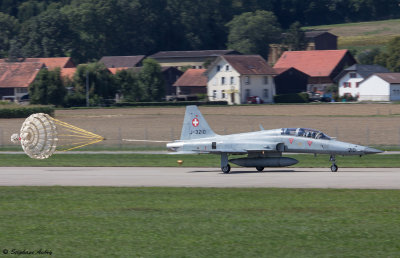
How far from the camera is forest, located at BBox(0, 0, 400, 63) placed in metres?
163

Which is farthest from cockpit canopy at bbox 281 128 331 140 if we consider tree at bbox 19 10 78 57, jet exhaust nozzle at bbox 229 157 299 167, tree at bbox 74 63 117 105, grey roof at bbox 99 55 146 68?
tree at bbox 19 10 78 57

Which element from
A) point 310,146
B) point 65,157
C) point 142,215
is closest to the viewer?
point 142,215

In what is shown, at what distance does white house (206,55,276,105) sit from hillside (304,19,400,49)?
5734 cm

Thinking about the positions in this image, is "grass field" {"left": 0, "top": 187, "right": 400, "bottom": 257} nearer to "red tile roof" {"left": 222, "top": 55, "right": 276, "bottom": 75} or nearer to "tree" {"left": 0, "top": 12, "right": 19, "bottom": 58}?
"red tile roof" {"left": 222, "top": 55, "right": 276, "bottom": 75}

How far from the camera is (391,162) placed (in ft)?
113

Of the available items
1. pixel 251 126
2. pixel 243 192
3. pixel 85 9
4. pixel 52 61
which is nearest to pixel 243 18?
pixel 85 9

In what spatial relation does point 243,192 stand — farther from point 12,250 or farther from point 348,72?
point 348,72

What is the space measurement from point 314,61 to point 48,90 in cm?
6081

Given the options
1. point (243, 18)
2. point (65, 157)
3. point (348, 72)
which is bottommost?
point (65, 157)

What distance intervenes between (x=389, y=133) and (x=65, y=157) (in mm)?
26738

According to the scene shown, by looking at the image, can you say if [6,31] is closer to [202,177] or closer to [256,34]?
[256,34]

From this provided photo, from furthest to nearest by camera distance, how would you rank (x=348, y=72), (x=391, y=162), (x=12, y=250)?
(x=348, y=72) → (x=391, y=162) → (x=12, y=250)

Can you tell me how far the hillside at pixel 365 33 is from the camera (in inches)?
6461

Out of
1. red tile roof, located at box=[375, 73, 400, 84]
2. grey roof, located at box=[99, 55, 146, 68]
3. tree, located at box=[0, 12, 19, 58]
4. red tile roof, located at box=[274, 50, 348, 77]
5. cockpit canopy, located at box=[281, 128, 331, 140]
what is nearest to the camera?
cockpit canopy, located at box=[281, 128, 331, 140]
